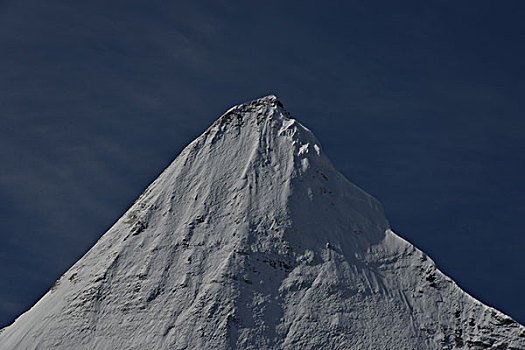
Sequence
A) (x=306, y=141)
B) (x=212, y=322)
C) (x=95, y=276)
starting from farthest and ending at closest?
(x=306, y=141)
(x=95, y=276)
(x=212, y=322)

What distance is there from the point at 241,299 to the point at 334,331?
8.78m

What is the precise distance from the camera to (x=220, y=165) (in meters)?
146

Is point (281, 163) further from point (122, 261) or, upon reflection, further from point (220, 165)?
point (122, 261)

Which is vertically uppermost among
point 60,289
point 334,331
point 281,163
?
point 281,163

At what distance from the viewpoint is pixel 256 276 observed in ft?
438

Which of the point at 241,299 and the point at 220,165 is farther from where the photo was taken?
the point at 220,165

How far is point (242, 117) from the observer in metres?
152

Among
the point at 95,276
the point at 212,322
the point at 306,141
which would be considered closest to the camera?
the point at 212,322

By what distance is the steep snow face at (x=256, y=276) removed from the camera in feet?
428

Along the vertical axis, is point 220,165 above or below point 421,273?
above

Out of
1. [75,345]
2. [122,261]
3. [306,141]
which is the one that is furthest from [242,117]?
[75,345]

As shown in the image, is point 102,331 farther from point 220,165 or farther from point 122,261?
point 220,165

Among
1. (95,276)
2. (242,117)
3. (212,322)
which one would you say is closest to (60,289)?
(95,276)

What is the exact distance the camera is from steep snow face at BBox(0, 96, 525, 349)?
13038cm
